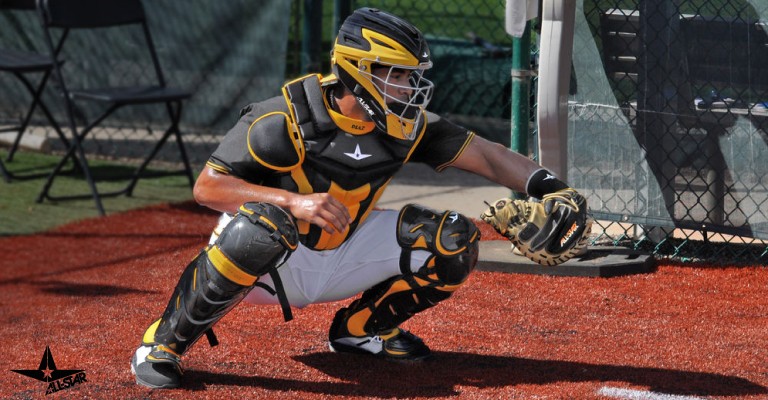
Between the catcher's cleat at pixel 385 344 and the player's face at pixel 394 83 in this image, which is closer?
the player's face at pixel 394 83

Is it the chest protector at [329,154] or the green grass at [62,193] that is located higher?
the chest protector at [329,154]

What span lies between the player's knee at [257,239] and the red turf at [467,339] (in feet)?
1.61

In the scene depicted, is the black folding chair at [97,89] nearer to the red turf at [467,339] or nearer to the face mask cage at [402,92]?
the red turf at [467,339]

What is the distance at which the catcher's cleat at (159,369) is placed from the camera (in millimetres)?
4090

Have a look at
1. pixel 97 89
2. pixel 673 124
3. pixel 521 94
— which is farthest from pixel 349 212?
pixel 97 89

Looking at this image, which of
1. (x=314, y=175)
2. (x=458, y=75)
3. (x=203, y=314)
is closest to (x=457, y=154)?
(x=314, y=175)

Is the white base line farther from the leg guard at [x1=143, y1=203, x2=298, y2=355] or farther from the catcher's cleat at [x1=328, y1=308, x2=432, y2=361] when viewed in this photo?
the leg guard at [x1=143, y1=203, x2=298, y2=355]

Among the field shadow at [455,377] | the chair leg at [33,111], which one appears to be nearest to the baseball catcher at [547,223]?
the field shadow at [455,377]

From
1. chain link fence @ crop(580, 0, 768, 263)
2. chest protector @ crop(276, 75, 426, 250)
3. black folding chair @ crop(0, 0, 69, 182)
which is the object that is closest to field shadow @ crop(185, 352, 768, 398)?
chest protector @ crop(276, 75, 426, 250)

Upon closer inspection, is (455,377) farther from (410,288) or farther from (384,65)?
(384,65)

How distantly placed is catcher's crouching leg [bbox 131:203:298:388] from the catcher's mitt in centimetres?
84

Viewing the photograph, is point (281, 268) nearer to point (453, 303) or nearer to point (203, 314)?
point (203, 314)

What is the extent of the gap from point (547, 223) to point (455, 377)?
65 cm

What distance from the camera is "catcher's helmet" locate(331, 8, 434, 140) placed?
4.07 m
